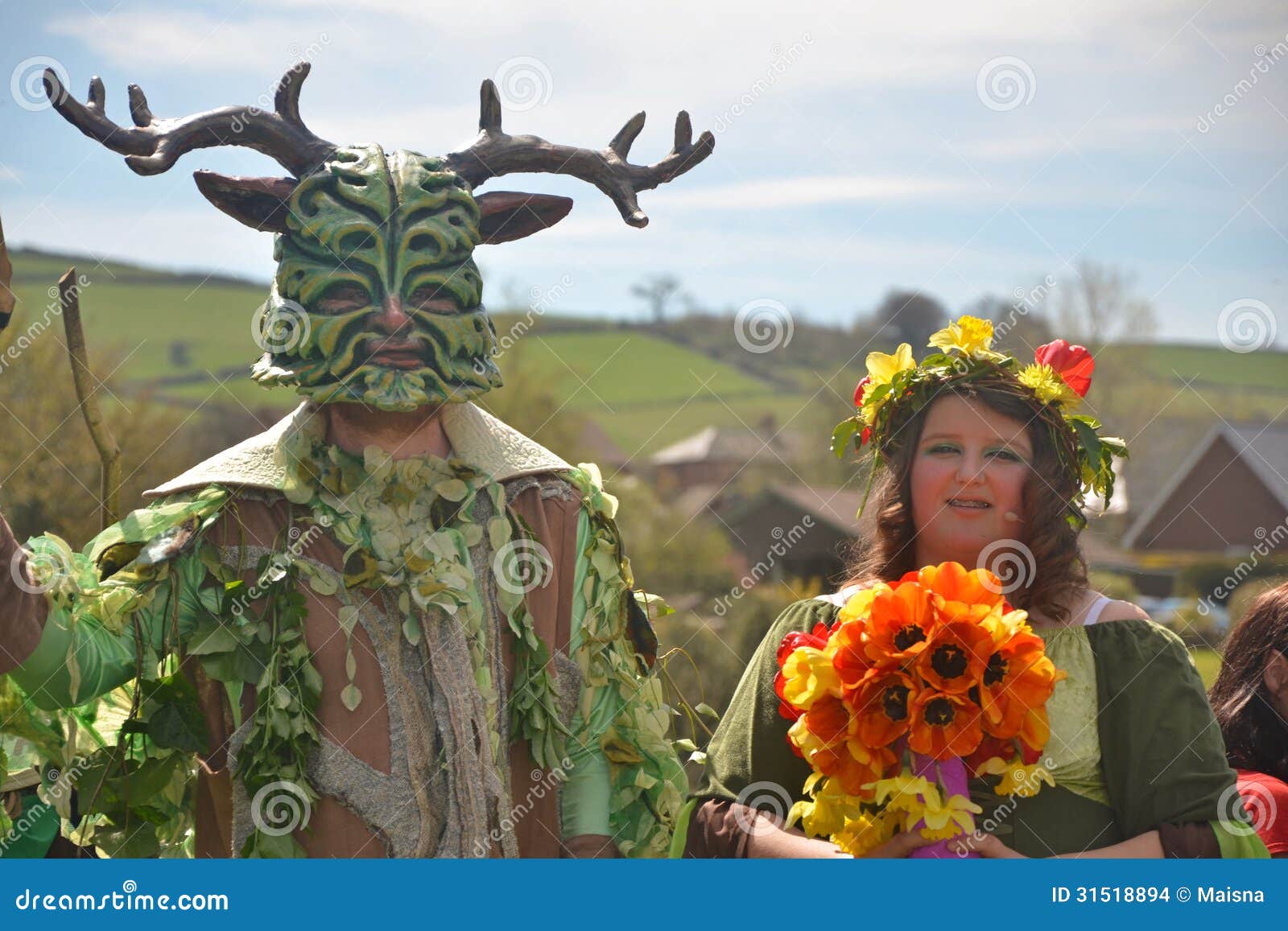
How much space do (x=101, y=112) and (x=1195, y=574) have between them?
71.8 ft

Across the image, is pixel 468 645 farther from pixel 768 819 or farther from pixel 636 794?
pixel 768 819

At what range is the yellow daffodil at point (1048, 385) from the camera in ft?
11.0

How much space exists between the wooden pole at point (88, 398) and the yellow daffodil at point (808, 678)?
1705mm

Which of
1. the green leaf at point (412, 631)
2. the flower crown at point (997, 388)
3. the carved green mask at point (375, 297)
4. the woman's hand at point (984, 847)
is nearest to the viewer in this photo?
the woman's hand at point (984, 847)

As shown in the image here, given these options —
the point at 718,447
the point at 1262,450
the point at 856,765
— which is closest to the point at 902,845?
the point at 856,765

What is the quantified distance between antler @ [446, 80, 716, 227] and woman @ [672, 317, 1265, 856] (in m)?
0.74

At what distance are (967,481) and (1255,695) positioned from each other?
1351mm

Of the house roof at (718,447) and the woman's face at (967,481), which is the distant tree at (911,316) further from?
the woman's face at (967,481)

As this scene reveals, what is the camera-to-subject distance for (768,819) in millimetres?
3076

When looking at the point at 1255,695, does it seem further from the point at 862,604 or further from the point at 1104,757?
the point at 862,604

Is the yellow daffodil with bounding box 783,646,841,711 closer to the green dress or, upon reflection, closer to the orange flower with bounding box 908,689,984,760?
the orange flower with bounding box 908,689,984,760

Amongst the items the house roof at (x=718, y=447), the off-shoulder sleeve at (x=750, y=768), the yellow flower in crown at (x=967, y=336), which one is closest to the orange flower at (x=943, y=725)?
the off-shoulder sleeve at (x=750, y=768)

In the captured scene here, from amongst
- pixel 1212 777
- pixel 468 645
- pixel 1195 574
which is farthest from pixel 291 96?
pixel 1195 574

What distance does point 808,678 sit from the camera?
9.28 feet
